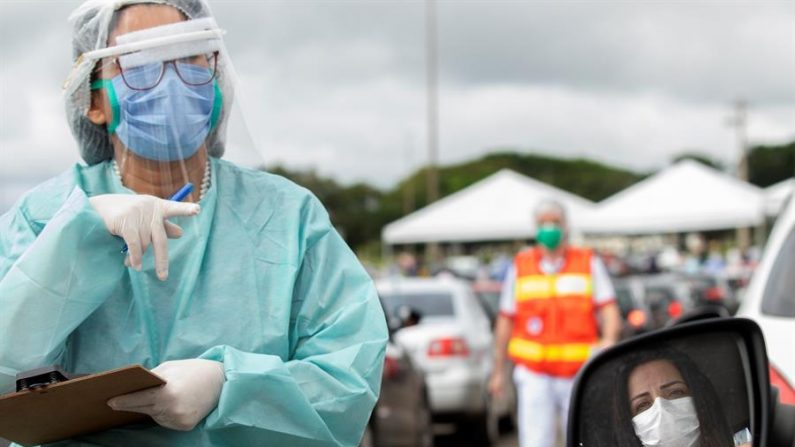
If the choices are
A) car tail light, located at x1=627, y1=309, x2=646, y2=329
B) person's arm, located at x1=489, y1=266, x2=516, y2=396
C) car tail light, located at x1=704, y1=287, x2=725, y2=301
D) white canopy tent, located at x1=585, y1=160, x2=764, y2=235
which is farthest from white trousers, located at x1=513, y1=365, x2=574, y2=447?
white canopy tent, located at x1=585, y1=160, x2=764, y2=235

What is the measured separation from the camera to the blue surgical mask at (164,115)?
7.39 ft

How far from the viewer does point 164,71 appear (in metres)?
2.26

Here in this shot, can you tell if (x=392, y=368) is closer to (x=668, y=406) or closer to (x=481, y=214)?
(x=668, y=406)

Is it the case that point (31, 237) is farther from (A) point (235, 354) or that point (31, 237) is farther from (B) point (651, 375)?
(B) point (651, 375)

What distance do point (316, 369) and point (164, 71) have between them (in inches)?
27.1

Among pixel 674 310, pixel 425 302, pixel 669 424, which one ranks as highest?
pixel 669 424

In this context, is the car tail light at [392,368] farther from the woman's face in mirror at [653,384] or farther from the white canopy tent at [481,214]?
the white canopy tent at [481,214]

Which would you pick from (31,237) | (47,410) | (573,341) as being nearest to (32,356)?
(47,410)

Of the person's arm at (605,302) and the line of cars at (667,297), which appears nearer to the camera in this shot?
the person's arm at (605,302)

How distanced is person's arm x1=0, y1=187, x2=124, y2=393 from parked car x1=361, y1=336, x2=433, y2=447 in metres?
6.78

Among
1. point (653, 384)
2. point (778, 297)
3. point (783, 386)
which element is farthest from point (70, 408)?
point (778, 297)

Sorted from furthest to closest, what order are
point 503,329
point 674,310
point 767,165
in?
point 767,165 → point 674,310 → point 503,329

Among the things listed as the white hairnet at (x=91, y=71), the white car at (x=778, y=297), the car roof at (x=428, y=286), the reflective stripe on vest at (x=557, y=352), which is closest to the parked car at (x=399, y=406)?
the car roof at (x=428, y=286)

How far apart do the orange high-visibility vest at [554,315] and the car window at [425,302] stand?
4129 millimetres
